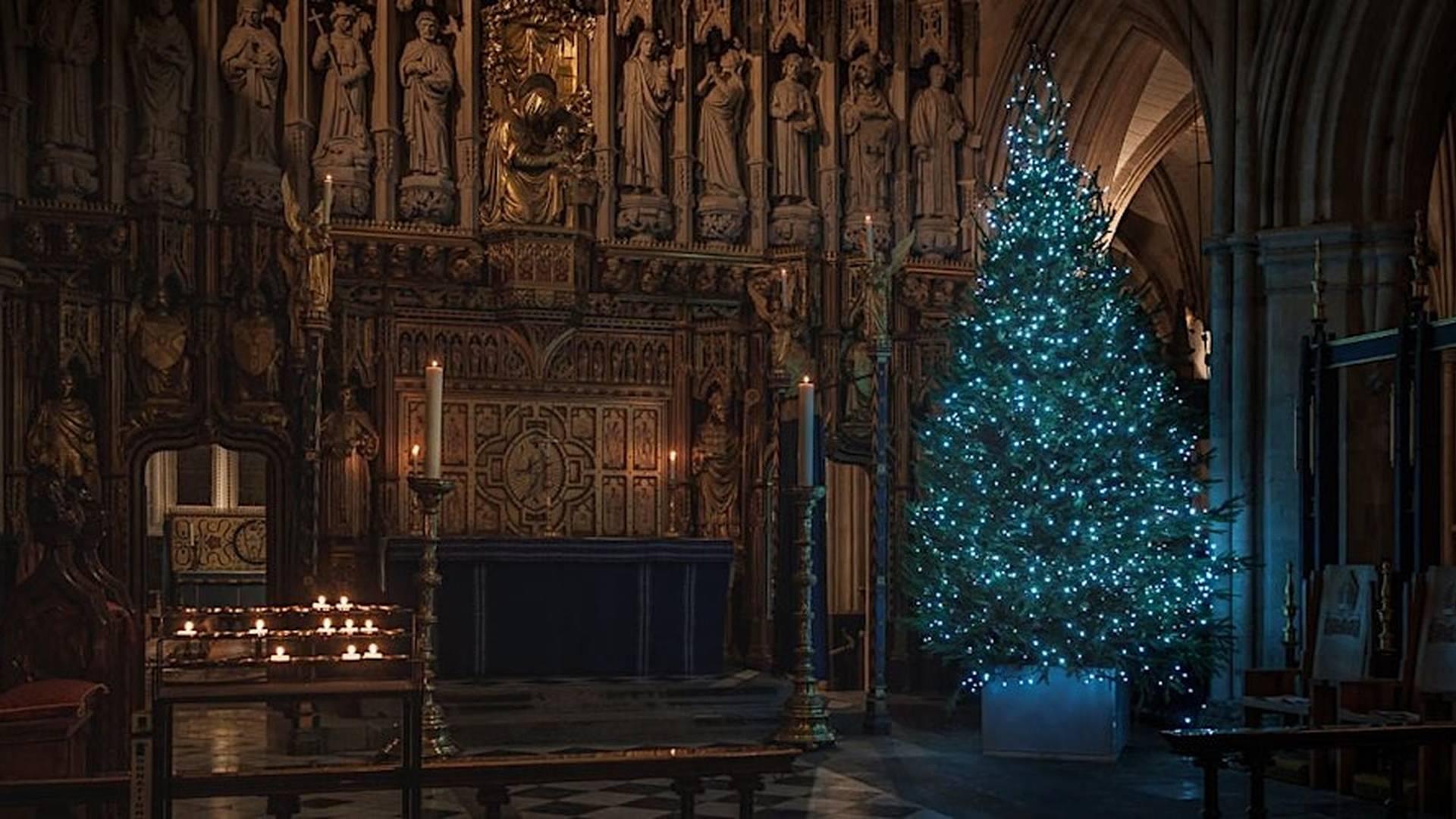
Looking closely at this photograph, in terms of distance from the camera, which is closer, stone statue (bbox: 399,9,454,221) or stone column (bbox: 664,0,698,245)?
stone statue (bbox: 399,9,454,221)

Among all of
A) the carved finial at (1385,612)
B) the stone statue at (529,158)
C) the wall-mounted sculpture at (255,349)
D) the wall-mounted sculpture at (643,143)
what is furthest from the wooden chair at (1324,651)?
the wall-mounted sculpture at (255,349)

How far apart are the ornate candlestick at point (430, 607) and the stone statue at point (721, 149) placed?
505 cm

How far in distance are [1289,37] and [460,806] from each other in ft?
25.0

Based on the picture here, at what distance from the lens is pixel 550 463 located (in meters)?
13.3

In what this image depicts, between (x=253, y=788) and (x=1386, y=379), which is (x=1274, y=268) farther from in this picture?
(x=253, y=788)

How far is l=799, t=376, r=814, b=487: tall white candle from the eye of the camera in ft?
32.6

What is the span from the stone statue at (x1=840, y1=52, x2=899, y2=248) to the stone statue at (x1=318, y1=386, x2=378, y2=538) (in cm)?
396

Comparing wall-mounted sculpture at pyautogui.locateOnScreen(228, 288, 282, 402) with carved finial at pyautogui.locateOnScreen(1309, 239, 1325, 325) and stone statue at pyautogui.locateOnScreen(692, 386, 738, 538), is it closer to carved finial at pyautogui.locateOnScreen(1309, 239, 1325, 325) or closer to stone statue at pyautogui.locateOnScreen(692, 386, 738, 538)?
stone statue at pyautogui.locateOnScreen(692, 386, 738, 538)

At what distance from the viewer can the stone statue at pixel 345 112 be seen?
491 inches

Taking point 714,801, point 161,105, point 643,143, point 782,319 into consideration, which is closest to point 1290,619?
point 714,801

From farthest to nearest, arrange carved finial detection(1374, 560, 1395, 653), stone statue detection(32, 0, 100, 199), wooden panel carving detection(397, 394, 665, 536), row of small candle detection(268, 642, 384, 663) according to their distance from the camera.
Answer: wooden panel carving detection(397, 394, 665, 536), stone statue detection(32, 0, 100, 199), carved finial detection(1374, 560, 1395, 653), row of small candle detection(268, 642, 384, 663)

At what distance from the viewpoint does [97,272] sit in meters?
12.1

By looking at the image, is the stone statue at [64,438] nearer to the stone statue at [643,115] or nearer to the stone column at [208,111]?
the stone column at [208,111]

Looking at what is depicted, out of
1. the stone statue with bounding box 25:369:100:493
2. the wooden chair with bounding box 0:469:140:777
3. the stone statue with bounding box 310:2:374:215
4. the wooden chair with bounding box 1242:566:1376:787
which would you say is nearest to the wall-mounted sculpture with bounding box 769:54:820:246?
the stone statue with bounding box 310:2:374:215
